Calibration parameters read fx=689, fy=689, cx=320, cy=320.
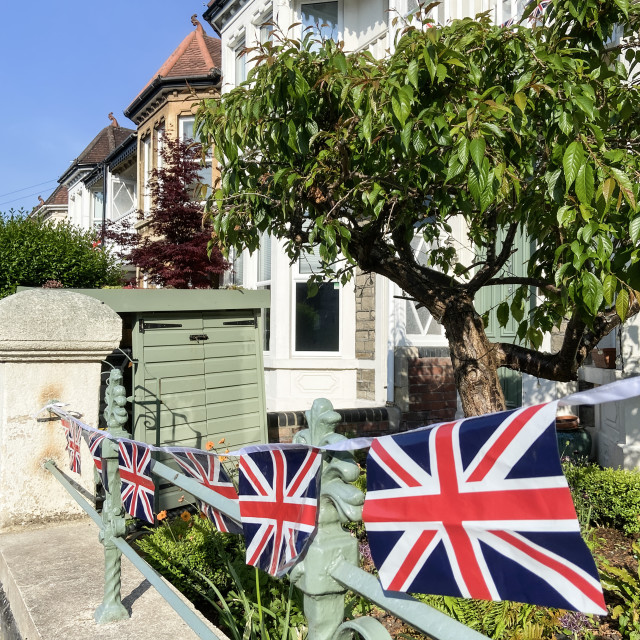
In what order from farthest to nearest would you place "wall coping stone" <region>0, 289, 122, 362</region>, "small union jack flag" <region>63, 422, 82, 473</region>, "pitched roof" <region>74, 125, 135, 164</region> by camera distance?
1. "pitched roof" <region>74, 125, 135, 164</region>
2. "wall coping stone" <region>0, 289, 122, 362</region>
3. "small union jack flag" <region>63, 422, 82, 473</region>

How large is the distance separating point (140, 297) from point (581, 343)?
13.1 feet

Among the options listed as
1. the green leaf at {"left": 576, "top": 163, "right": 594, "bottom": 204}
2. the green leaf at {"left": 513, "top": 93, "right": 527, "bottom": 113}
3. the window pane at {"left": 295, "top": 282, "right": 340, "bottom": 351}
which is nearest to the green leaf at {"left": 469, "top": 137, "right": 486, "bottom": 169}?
the green leaf at {"left": 513, "top": 93, "right": 527, "bottom": 113}

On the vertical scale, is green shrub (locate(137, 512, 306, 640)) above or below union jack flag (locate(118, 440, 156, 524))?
below

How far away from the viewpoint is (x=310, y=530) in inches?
58.0

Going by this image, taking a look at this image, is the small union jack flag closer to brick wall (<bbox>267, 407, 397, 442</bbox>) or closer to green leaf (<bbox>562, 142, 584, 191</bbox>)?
green leaf (<bbox>562, 142, 584, 191</bbox>)

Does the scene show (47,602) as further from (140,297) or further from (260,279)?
(260,279)

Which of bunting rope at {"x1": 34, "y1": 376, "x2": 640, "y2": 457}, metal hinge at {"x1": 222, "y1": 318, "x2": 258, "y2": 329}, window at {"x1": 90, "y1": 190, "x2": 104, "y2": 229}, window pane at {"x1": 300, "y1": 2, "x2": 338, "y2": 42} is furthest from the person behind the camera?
window at {"x1": 90, "y1": 190, "x2": 104, "y2": 229}

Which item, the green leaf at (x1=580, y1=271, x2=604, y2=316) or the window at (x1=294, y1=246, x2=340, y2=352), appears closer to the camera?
the green leaf at (x1=580, y1=271, x2=604, y2=316)

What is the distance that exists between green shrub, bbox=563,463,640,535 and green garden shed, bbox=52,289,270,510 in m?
3.27

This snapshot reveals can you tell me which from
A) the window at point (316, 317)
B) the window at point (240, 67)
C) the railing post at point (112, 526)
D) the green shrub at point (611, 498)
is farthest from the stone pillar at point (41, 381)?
the window at point (240, 67)

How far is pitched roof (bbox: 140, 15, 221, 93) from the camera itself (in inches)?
721

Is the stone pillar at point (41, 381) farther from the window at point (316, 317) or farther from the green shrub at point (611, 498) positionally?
the window at point (316, 317)

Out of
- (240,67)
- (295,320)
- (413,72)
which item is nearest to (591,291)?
(413,72)

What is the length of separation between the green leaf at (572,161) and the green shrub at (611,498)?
3.07m
